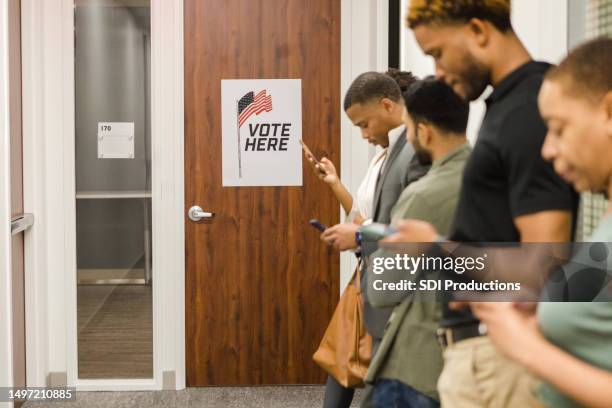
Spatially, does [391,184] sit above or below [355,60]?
below

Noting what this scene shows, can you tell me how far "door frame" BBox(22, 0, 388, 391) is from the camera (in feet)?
10.9

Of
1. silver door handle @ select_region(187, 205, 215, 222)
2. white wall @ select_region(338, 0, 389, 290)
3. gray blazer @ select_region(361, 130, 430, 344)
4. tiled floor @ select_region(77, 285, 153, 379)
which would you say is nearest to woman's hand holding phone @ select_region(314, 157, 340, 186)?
gray blazer @ select_region(361, 130, 430, 344)

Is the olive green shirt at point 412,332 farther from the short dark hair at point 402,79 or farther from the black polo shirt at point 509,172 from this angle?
the short dark hair at point 402,79

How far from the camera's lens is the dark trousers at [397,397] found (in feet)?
5.15

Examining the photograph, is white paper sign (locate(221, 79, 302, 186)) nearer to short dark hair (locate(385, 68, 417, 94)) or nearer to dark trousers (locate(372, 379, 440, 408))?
short dark hair (locate(385, 68, 417, 94))

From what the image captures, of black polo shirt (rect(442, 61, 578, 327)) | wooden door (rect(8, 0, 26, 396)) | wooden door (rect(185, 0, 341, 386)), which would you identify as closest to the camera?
black polo shirt (rect(442, 61, 578, 327))

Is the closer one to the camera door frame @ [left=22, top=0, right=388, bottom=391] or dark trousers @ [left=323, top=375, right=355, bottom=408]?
dark trousers @ [left=323, top=375, right=355, bottom=408]

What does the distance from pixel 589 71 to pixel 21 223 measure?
276 cm

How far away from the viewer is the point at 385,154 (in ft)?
7.38

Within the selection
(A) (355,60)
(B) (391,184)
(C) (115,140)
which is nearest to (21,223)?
(C) (115,140)

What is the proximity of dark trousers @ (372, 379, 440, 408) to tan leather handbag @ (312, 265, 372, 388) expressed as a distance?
65cm

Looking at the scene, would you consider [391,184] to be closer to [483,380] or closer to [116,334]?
[483,380]

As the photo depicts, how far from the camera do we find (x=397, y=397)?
1.61 m

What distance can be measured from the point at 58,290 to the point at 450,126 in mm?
2485
